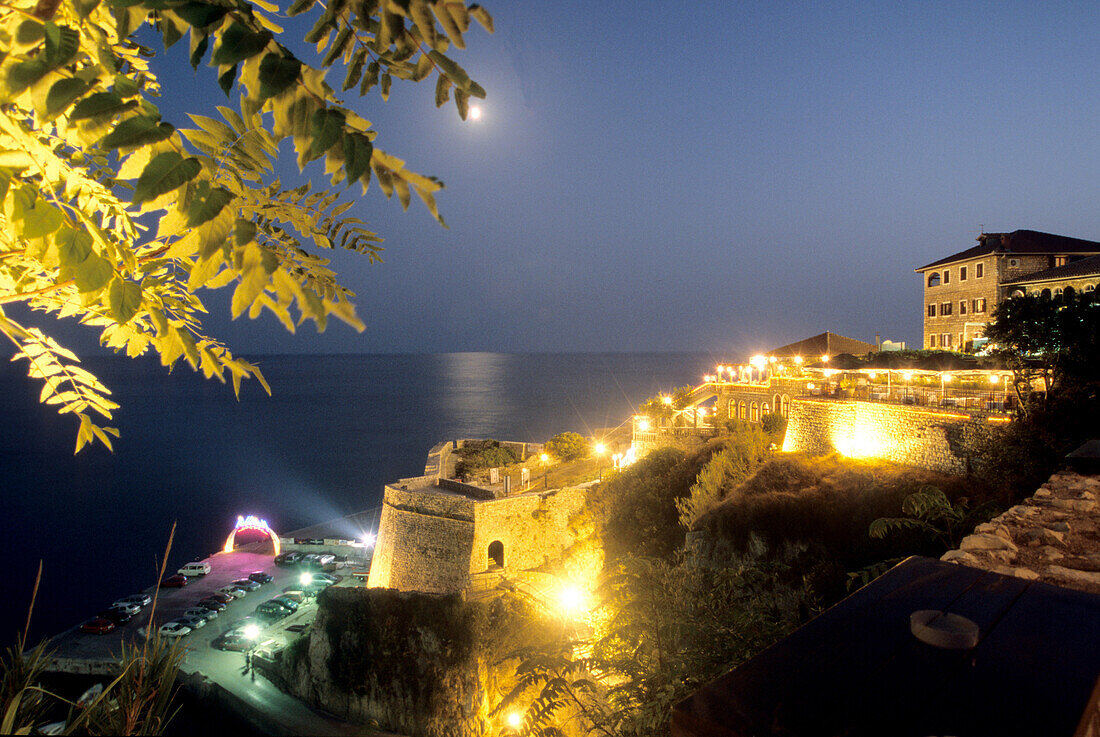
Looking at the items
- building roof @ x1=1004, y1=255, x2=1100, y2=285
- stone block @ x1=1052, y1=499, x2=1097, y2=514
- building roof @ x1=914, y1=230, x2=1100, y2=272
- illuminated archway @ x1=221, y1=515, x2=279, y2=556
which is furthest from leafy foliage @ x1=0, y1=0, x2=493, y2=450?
illuminated archway @ x1=221, y1=515, x2=279, y2=556

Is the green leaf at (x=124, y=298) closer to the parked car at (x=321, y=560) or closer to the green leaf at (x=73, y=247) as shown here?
the green leaf at (x=73, y=247)

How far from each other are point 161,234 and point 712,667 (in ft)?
15.8

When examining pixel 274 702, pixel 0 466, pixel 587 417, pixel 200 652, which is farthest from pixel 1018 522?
pixel 0 466

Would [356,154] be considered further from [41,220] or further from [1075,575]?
[1075,575]

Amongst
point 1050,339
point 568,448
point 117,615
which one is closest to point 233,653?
point 117,615

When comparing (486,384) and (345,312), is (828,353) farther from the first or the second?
(486,384)

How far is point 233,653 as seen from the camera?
22.0 m

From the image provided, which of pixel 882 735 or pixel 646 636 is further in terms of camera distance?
pixel 646 636

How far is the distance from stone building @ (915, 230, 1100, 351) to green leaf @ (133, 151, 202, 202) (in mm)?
29450

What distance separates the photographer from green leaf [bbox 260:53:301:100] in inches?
44.9

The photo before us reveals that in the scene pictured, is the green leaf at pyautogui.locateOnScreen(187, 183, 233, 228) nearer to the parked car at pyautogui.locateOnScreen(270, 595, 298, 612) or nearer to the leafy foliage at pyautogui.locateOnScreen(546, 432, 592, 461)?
the leafy foliage at pyautogui.locateOnScreen(546, 432, 592, 461)

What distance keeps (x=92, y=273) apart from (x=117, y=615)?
113 feet

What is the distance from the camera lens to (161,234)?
1.30 m

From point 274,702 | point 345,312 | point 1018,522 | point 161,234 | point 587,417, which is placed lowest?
point 274,702
